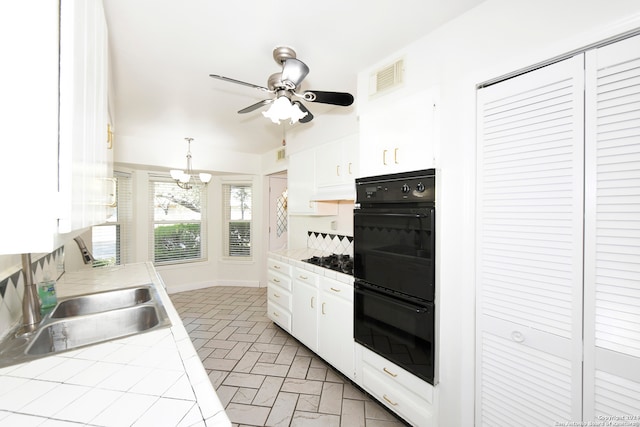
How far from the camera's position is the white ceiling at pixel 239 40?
144 centimetres

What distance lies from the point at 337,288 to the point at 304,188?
55.1 inches

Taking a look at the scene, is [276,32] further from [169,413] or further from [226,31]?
[169,413]

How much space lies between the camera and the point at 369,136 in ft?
6.51

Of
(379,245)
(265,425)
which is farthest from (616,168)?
(265,425)

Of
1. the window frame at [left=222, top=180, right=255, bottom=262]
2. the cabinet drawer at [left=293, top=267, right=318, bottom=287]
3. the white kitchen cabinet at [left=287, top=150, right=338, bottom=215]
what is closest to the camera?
the cabinet drawer at [left=293, top=267, right=318, bottom=287]

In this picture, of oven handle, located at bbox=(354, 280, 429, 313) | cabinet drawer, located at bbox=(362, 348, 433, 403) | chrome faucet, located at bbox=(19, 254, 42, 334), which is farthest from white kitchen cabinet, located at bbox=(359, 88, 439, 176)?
chrome faucet, located at bbox=(19, 254, 42, 334)

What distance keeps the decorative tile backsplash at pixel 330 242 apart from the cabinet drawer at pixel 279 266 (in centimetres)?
66

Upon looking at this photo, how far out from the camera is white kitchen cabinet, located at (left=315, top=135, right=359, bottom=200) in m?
2.50

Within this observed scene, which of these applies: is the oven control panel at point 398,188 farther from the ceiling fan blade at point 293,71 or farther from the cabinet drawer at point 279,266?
the cabinet drawer at point 279,266

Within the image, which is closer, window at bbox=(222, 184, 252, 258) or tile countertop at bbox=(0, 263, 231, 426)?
tile countertop at bbox=(0, 263, 231, 426)

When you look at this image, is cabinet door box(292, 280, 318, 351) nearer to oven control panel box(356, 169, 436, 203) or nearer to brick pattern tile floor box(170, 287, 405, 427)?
brick pattern tile floor box(170, 287, 405, 427)

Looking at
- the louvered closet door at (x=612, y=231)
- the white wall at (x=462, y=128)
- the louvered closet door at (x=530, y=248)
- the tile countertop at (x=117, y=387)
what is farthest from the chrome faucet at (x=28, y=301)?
the louvered closet door at (x=612, y=231)

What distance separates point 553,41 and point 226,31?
1751mm

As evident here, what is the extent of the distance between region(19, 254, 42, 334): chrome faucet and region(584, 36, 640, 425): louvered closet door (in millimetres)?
2499
